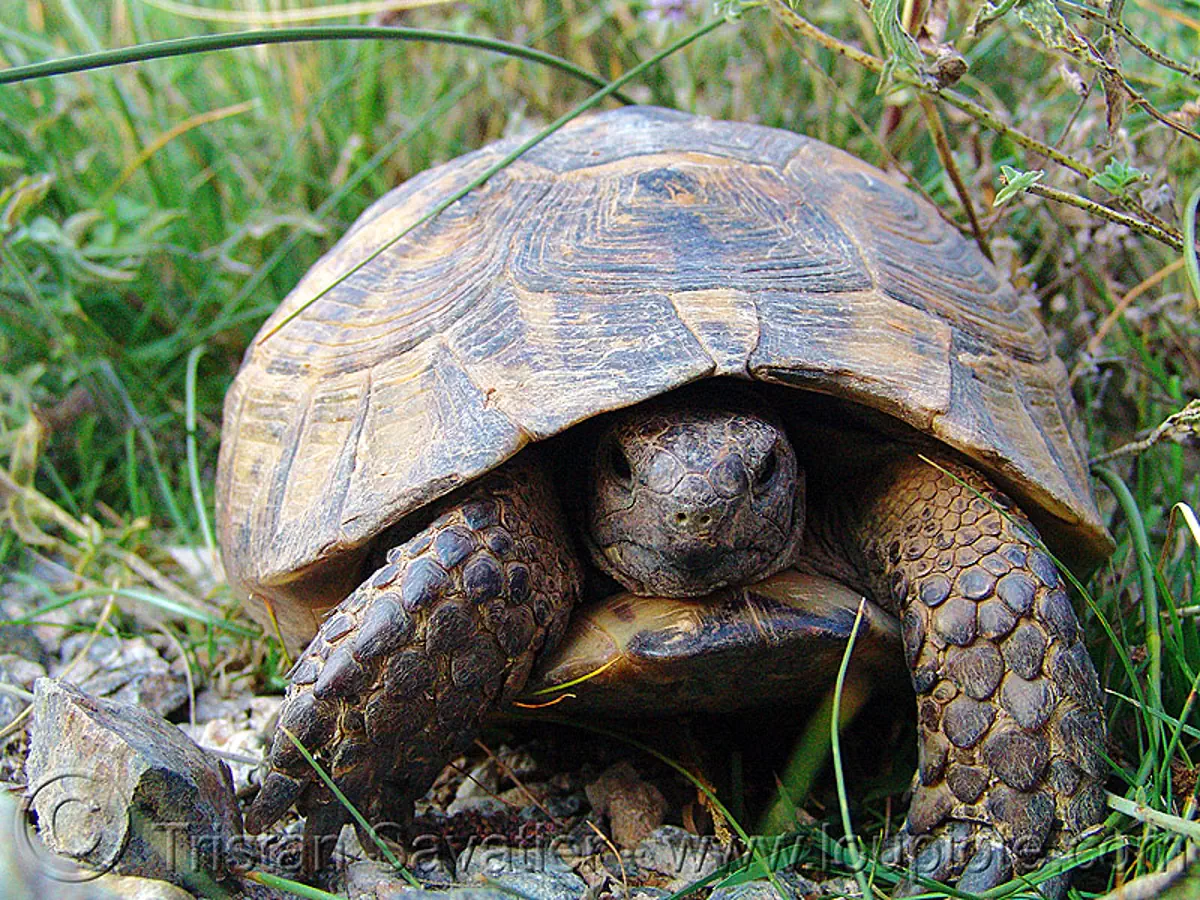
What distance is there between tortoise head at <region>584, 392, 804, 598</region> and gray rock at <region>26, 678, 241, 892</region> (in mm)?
805

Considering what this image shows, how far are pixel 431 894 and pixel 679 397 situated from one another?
0.94 metres

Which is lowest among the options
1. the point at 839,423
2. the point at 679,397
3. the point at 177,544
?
the point at 177,544

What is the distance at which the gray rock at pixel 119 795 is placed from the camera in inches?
61.0

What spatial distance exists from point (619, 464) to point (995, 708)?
2.50 ft

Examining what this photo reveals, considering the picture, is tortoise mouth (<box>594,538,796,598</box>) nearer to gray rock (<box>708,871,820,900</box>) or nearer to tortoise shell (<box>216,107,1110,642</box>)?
tortoise shell (<box>216,107,1110,642</box>)

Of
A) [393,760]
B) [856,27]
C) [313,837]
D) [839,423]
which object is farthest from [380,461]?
[856,27]

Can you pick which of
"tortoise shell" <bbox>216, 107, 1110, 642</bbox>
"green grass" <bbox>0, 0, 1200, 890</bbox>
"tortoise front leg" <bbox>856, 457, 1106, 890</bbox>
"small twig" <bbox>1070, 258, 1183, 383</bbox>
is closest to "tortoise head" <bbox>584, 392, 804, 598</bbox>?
"tortoise shell" <bbox>216, 107, 1110, 642</bbox>

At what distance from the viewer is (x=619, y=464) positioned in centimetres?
Answer: 202

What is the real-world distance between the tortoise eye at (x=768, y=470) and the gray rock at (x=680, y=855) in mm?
644

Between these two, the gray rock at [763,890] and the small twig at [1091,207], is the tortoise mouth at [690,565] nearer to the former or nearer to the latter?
the gray rock at [763,890]

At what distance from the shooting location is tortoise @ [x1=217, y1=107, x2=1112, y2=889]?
179 cm

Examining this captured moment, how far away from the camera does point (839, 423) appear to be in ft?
7.31

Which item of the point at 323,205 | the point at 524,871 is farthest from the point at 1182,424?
the point at 323,205

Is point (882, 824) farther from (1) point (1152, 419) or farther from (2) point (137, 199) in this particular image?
(2) point (137, 199)
